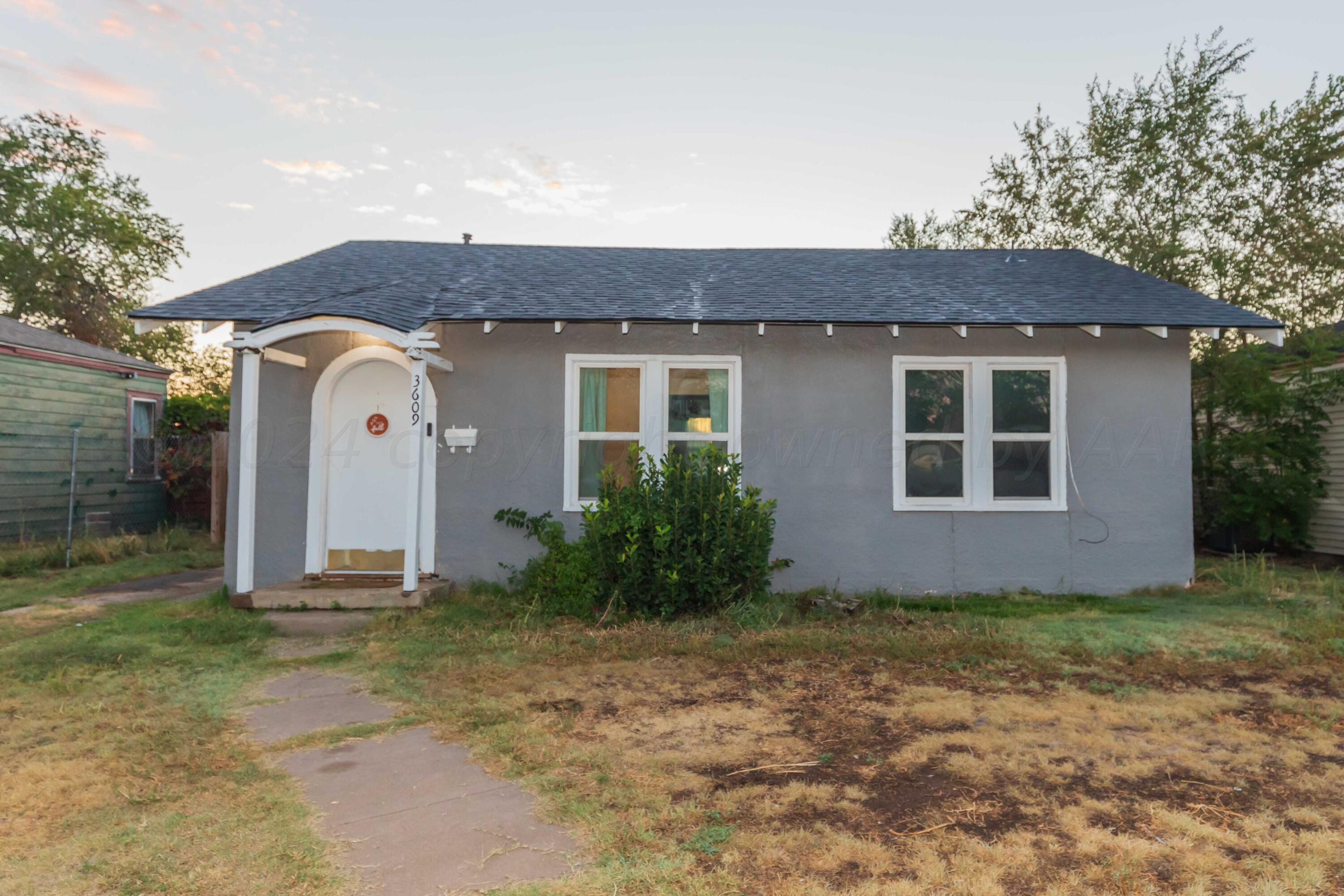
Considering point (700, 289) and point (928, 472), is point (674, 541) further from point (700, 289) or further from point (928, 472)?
point (700, 289)

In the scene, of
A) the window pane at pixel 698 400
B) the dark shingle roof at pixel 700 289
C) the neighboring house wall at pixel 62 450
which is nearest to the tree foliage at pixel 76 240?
the neighboring house wall at pixel 62 450

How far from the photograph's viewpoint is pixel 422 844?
2902 millimetres

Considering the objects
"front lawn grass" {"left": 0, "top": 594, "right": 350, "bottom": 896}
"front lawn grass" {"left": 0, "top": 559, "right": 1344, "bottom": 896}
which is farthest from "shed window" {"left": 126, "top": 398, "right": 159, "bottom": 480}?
"front lawn grass" {"left": 0, "top": 594, "right": 350, "bottom": 896}

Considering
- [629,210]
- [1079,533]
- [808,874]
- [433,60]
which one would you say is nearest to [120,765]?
[808,874]

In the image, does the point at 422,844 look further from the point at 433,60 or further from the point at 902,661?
Result: the point at 433,60

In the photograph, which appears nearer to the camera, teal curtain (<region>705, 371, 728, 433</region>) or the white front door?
the white front door

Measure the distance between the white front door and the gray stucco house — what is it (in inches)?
0.8

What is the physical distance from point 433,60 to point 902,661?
34.1ft

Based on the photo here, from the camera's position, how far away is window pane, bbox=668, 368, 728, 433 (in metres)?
7.97

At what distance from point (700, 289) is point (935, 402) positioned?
9.30 ft

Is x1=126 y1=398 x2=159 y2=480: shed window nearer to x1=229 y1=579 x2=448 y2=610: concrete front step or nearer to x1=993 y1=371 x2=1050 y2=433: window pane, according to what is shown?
x1=229 y1=579 x2=448 y2=610: concrete front step

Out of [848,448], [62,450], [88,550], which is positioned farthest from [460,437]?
[62,450]

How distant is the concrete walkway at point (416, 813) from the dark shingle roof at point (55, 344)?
11253mm

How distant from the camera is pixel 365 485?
7.88 meters
